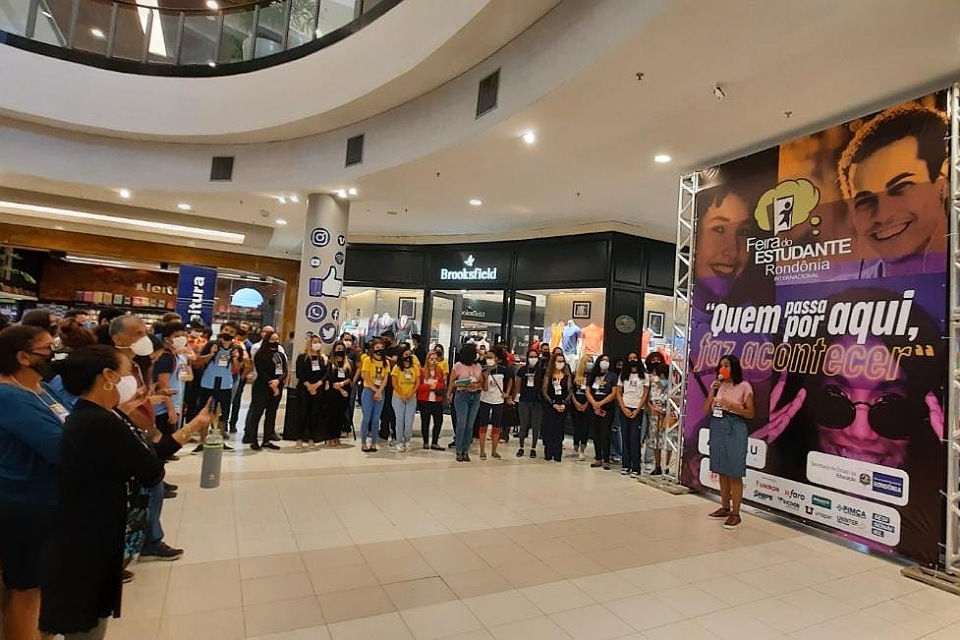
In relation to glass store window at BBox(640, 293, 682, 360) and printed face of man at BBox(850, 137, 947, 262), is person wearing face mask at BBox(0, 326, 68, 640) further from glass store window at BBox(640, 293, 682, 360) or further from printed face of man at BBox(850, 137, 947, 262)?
glass store window at BBox(640, 293, 682, 360)

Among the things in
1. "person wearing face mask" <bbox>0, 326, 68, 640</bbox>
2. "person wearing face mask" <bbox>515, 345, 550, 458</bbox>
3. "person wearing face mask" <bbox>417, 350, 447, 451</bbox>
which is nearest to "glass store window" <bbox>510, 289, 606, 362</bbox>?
"person wearing face mask" <bbox>515, 345, 550, 458</bbox>

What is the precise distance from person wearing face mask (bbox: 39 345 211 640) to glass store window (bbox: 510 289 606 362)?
8244 millimetres

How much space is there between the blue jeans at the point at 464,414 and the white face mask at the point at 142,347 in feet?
12.9

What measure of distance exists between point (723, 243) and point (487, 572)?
4366 millimetres

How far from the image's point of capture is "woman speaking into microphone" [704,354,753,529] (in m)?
4.83

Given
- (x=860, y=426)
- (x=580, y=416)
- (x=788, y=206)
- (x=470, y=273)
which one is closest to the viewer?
(x=860, y=426)

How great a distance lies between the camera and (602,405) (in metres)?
6.91

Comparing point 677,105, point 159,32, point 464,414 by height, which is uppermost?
point 159,32

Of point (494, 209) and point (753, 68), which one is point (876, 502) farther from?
point (494, 209)

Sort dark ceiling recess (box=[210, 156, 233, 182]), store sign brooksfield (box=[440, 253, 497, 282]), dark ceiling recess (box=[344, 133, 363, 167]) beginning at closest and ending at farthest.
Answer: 1. dark ceiling recess (box=[344, 133, 363, 167])
2. dark ceiling recess (box=[210, 156, 233, 182])
3. store sign brooksfield (box=[440, 253, 497, 282])

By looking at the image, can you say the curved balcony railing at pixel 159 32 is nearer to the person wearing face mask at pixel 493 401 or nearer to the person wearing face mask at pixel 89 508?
the person wearing face mask at pixel 493 401

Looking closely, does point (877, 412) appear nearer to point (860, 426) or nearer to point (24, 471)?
point (860, 426)

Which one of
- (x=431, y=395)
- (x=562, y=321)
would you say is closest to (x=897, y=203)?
(x=431, y=395)

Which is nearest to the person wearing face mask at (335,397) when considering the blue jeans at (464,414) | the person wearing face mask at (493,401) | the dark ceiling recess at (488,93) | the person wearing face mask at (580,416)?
the blue jeans at (464,414)
